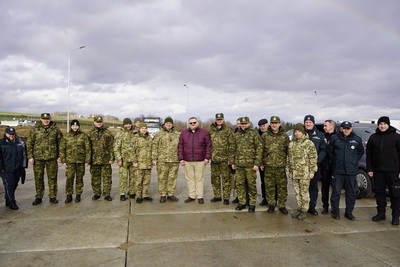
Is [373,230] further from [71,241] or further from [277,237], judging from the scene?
[71,241]

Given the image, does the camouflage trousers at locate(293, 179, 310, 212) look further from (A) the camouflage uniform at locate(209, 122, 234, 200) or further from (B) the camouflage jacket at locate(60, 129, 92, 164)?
(B) the camouflage jacket at locate(60, 129, 92, 164)

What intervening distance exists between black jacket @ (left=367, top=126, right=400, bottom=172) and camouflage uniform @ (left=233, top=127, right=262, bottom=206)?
210 cm

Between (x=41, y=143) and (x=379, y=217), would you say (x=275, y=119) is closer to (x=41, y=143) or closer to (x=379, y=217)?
(x=379, y=217)

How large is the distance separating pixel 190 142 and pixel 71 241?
10.4 feet

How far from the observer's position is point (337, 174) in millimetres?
5598

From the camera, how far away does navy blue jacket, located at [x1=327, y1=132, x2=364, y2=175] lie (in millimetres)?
5445

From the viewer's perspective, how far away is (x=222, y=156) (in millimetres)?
6426

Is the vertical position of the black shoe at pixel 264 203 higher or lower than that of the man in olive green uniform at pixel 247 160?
lower

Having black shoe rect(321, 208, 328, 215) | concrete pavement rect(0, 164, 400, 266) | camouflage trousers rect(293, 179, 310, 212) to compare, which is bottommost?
concrete pavement rect(0, 164, 400, 266)

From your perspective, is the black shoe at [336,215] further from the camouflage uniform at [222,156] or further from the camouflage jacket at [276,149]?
the camouflage uniform at [222,156]

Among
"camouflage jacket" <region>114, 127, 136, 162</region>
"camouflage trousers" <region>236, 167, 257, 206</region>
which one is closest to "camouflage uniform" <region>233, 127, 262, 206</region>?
"camouflage trousers" <region>236, 167, 257, 206</region>

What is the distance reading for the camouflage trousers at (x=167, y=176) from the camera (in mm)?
6578

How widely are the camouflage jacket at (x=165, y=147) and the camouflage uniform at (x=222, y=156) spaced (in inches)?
34.1

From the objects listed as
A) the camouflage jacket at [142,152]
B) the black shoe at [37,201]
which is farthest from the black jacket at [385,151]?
the black shoe at [37,201]
